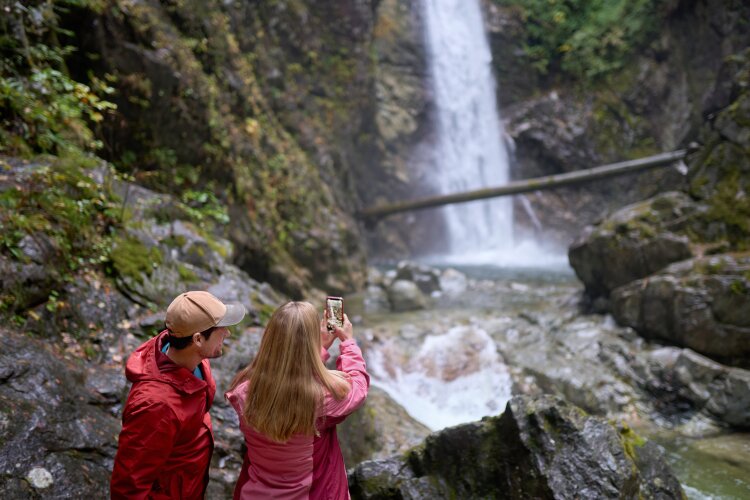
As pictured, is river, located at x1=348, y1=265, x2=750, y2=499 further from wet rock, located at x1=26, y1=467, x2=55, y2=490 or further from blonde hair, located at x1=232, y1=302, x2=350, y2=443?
wet rock, located at x1=26, y1=467, x2=55, y2=490

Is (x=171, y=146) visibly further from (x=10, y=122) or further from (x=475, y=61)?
(x=475, y=61)

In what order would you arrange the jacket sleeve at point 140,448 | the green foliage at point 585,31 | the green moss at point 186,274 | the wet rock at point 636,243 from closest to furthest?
1. the jacket sleeve at point 140,448
2. the green moss at point 186,274
3. the wet rock at point 636,243
4. the green foliage at point 585,31

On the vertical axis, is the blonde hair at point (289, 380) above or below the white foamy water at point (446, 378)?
above

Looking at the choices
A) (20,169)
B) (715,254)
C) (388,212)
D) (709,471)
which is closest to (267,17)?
(388,212)

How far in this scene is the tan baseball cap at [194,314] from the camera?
1808mm

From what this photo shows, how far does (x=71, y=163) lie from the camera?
14.1 ft

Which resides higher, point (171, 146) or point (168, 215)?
point (171, 146)

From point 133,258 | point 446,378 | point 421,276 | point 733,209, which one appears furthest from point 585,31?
point 133,258

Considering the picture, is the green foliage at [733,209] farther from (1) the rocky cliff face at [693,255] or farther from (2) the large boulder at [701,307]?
(2) the large boulder at [701,307]

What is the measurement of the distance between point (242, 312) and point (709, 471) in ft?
14.9

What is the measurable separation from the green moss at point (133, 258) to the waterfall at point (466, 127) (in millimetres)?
14512

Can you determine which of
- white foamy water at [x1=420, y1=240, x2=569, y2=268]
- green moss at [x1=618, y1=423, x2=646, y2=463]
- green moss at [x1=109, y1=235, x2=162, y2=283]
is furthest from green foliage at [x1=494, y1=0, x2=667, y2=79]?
green moss at [x1=109, y1=235, x2=162, y2=283]

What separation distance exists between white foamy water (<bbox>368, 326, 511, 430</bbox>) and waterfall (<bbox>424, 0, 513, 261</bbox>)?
1104cm

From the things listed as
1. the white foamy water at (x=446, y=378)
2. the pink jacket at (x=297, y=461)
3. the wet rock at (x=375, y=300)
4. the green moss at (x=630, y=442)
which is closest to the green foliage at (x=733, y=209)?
the white foamy water at (x=446, y=378)
